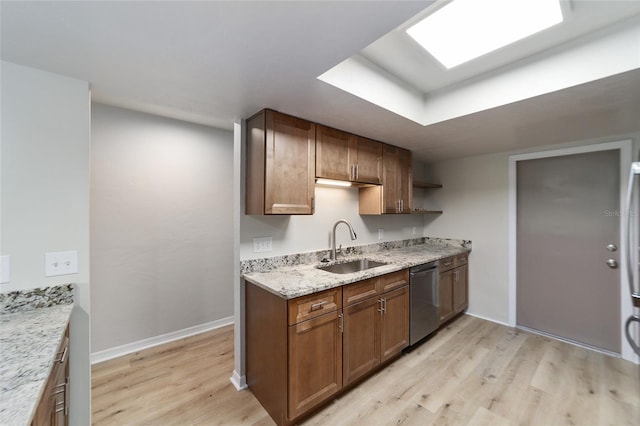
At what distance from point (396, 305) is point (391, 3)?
2193mm

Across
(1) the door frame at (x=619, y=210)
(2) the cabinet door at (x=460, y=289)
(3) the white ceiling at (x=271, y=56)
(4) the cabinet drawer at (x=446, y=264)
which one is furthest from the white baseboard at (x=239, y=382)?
(1) the door frame at (x=619, y=210)

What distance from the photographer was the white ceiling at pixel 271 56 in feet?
3.34

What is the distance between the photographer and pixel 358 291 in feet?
6.66

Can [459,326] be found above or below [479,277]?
below

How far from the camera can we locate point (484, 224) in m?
3.43

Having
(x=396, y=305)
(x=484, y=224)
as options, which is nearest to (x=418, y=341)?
(x=396, y=305)

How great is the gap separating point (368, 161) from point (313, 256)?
1130mm

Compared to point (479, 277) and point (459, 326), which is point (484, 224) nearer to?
point (479, 277)

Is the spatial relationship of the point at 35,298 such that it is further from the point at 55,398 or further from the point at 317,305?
the point at 317,305

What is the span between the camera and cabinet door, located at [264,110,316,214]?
75.9 inches

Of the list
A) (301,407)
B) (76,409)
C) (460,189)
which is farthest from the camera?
(460,189)

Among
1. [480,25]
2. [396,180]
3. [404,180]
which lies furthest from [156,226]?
[480,25]

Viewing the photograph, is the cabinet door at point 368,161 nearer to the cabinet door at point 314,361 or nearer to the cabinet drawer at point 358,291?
the cabinet drawer at point 358,291

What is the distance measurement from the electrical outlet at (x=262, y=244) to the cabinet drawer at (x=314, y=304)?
0.68m
